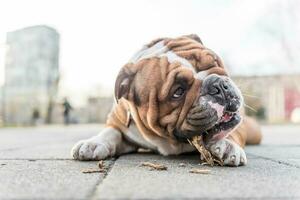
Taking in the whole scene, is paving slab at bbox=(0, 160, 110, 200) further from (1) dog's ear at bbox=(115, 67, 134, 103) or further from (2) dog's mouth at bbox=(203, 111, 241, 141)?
(2) dog's mouth at bbox=(203, 111, 241, 141)

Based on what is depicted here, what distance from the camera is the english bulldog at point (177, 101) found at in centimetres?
228

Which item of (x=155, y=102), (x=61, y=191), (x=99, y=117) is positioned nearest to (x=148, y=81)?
(x=155, y=102)

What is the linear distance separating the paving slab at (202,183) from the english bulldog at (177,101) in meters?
0.21

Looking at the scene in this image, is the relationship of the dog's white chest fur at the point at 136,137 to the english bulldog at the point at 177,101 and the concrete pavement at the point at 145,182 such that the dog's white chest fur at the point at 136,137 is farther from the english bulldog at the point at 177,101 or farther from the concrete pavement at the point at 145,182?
the concrete pavement at the point at 145,182

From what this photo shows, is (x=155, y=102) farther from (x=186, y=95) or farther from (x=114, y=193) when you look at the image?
(x=114, y=193)

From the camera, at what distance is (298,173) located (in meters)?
1.94

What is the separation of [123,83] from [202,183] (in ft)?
3.44

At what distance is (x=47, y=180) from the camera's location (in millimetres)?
1709

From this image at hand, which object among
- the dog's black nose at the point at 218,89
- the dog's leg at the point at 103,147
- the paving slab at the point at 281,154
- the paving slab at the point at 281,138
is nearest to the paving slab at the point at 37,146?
the dog's leg at the point at 103,147

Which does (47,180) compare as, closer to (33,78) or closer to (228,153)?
(228,153)

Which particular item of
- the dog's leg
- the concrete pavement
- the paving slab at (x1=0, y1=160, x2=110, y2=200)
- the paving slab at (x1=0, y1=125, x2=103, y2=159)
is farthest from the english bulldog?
the paving slab at (x1=0, y1=125, x2=103, y2=159)

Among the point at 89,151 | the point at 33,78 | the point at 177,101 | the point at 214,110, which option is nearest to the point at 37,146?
the point at 89,151

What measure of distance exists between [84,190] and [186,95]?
978 mm

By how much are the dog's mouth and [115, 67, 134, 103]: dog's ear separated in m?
0.51
